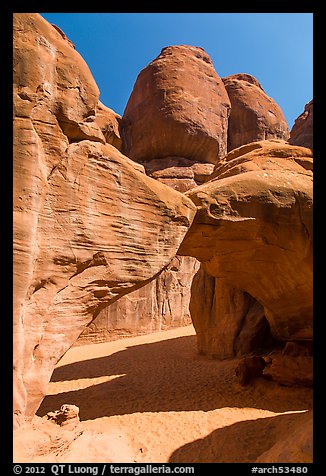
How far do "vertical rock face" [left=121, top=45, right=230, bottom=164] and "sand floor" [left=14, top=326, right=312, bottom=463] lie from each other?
13574 millimetres

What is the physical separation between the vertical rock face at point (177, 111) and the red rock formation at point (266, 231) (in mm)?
12391

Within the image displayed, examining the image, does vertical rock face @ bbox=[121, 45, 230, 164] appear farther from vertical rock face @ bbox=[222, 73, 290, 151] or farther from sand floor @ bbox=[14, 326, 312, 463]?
sand floor @ bbox=[14, 326, 312, 463]

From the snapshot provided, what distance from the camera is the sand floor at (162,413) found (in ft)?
15.7

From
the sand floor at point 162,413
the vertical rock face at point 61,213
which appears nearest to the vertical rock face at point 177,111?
the sand floor at point 162,413

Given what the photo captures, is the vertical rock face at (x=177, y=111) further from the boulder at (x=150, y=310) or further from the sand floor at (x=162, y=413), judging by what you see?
the sand floor at (x=162, y=413)

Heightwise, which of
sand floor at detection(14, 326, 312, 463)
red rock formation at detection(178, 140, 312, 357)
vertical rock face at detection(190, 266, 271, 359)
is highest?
red rock formation at detection(178, 140, 312, 357)

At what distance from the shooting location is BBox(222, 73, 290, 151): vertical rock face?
2498cm

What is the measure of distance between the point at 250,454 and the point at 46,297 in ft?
13.0

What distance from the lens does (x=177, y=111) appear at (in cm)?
1992

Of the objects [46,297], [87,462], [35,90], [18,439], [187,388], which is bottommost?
[187,388]

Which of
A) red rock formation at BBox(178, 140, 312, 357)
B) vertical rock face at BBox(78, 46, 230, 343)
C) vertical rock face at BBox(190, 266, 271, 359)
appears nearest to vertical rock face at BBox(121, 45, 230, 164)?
vertical rock face at BBox(78, 46, 230, 343)
